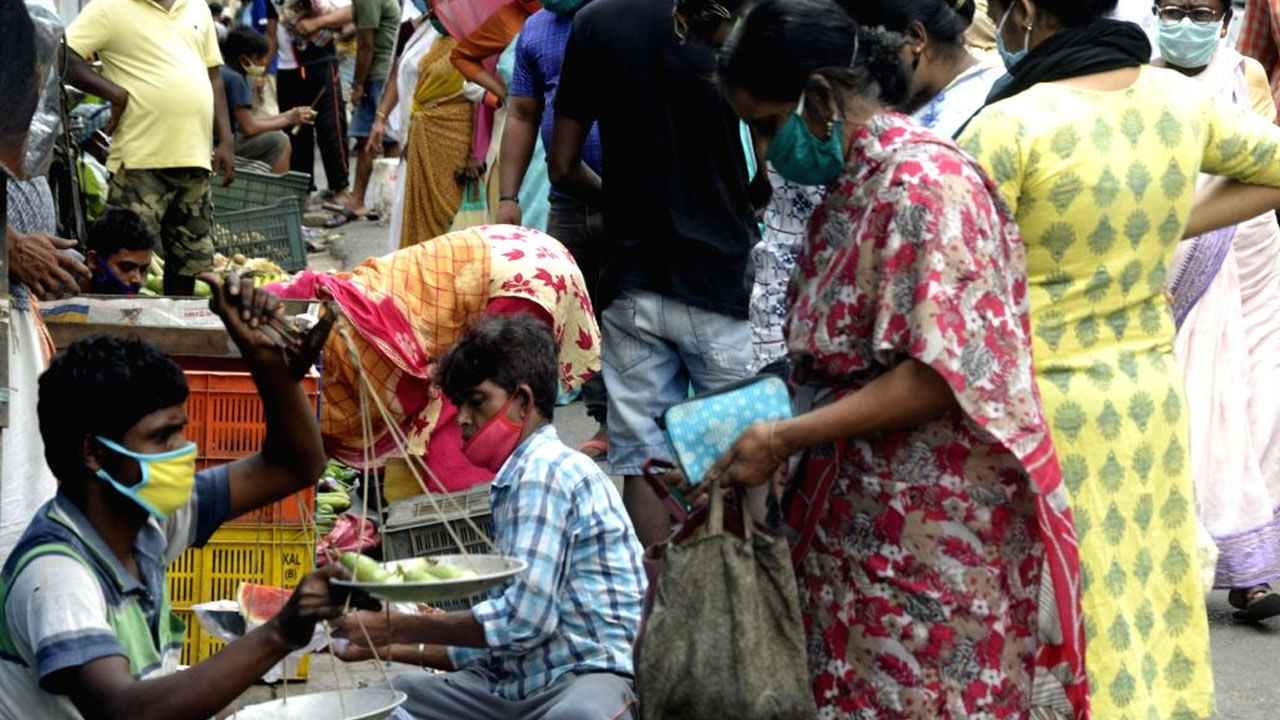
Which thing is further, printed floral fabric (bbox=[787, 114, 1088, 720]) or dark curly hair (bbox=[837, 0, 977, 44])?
dark curly hair (bbox=[837, 0, 977, 44])

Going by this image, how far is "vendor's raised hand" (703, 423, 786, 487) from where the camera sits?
3.12 m

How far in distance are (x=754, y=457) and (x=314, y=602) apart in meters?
0.73

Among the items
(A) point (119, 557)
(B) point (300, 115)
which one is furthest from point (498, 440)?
(B) point (300, 115)

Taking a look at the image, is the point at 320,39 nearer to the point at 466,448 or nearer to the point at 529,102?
the point at 529,102

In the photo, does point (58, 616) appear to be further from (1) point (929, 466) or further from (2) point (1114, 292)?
(2) point (1114, 292)

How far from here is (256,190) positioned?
11.0 metres

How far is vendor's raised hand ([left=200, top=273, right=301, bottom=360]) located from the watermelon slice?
0.81 metres

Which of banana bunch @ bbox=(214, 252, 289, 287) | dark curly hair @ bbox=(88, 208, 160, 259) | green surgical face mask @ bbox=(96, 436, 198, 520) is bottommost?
banana bunch @ bbox=(214, 252, 289, 287)

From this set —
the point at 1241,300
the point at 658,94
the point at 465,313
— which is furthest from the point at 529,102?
the point at 1241,300

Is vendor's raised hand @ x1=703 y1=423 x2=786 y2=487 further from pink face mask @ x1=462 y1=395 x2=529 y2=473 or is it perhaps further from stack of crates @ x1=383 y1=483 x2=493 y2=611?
stack of crates @ x1=383 y1=483 x2=493 y2=611

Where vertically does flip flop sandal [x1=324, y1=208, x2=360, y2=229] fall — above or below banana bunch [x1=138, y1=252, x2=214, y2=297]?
below

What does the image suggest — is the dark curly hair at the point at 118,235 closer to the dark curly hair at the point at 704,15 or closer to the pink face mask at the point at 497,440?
the dark curly hair at the point at 704,15

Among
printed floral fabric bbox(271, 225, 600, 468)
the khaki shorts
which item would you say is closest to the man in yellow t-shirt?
the khaki shorts

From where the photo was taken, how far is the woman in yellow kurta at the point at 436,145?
9328 millimetres
